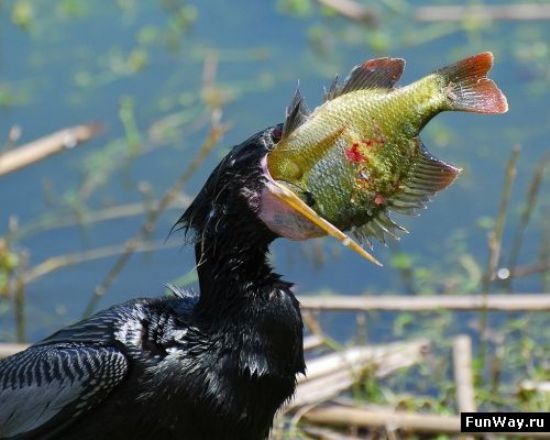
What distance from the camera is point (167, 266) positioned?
6.20 m

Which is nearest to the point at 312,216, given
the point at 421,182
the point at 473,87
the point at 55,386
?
the point at 421,182

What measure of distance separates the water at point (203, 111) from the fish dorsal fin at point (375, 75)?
2774 mm

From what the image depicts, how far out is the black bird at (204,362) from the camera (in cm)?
322

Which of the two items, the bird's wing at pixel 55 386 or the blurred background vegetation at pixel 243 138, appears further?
the blurred background vegetation at pixel 243 138

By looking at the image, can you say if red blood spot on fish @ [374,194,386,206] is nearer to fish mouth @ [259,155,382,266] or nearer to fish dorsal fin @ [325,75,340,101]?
fish mouth @ [259,155,382,266]

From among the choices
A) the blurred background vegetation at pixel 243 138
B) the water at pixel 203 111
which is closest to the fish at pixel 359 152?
the blurred background vegetation at pixel 243 138

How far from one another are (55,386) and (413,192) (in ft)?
3.58

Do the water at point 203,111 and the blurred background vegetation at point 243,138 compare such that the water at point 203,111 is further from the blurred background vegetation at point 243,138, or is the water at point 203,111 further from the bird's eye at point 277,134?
the bird's eye at point 277,134

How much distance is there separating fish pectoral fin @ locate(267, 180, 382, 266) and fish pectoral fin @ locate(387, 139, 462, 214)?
18 cm

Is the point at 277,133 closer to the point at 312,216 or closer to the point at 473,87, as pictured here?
the point at 312,216

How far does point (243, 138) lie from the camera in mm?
6938

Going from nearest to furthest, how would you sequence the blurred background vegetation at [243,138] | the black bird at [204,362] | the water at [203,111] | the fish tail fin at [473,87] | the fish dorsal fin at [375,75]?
the fish tail fin at [473,87], the fish dorsal fin at [375,75], the black bird at [204,362], the blurred background vegetation at [243,138], the water at [203,111]

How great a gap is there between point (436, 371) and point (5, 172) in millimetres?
2480

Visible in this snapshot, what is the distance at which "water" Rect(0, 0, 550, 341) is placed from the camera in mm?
6168
